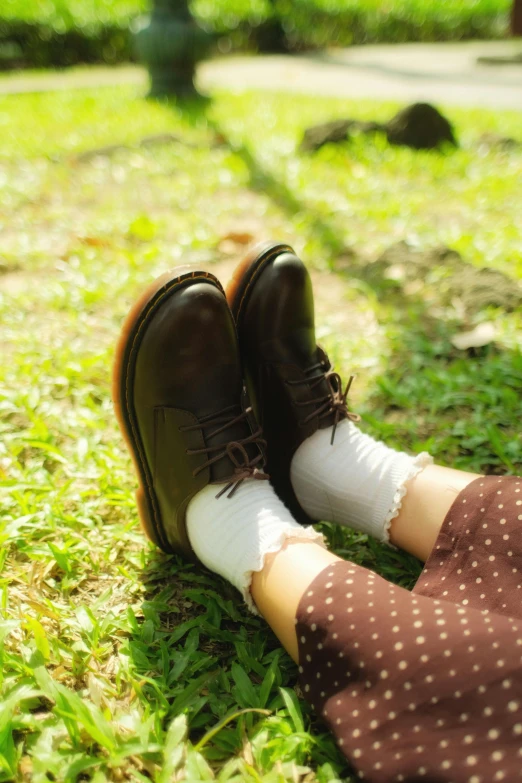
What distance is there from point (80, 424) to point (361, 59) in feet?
34.7

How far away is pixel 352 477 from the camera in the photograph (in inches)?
54.4

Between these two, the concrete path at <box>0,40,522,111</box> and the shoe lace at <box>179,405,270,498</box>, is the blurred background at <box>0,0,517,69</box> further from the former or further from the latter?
the shoe lace at <box>179,405,270,498</box>

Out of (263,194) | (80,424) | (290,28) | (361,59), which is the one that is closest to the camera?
(80,424)

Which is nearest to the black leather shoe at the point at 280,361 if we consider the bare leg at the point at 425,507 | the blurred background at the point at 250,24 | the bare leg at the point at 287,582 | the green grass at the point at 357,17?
the bare leg at the point at 425,507

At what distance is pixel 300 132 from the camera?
4621 millimetres

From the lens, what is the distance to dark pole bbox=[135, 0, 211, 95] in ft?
20.2

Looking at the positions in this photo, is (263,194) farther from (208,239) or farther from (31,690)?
(31,690)

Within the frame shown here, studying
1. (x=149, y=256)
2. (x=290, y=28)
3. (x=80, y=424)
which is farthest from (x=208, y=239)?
(x=290, y=28)

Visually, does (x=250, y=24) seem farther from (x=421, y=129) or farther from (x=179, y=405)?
(x=179, y=405)

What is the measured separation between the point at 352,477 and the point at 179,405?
0.38 m

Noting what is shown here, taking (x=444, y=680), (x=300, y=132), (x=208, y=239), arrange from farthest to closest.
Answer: (x=300, y=132)
(x=208, y=239)
(x=444, y=680)

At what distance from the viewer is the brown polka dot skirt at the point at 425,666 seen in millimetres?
823

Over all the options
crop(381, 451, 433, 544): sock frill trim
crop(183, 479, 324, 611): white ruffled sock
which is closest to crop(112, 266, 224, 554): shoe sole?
crop(183, 479, 324, 611): white ruffled sock

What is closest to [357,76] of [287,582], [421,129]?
[421,129]
